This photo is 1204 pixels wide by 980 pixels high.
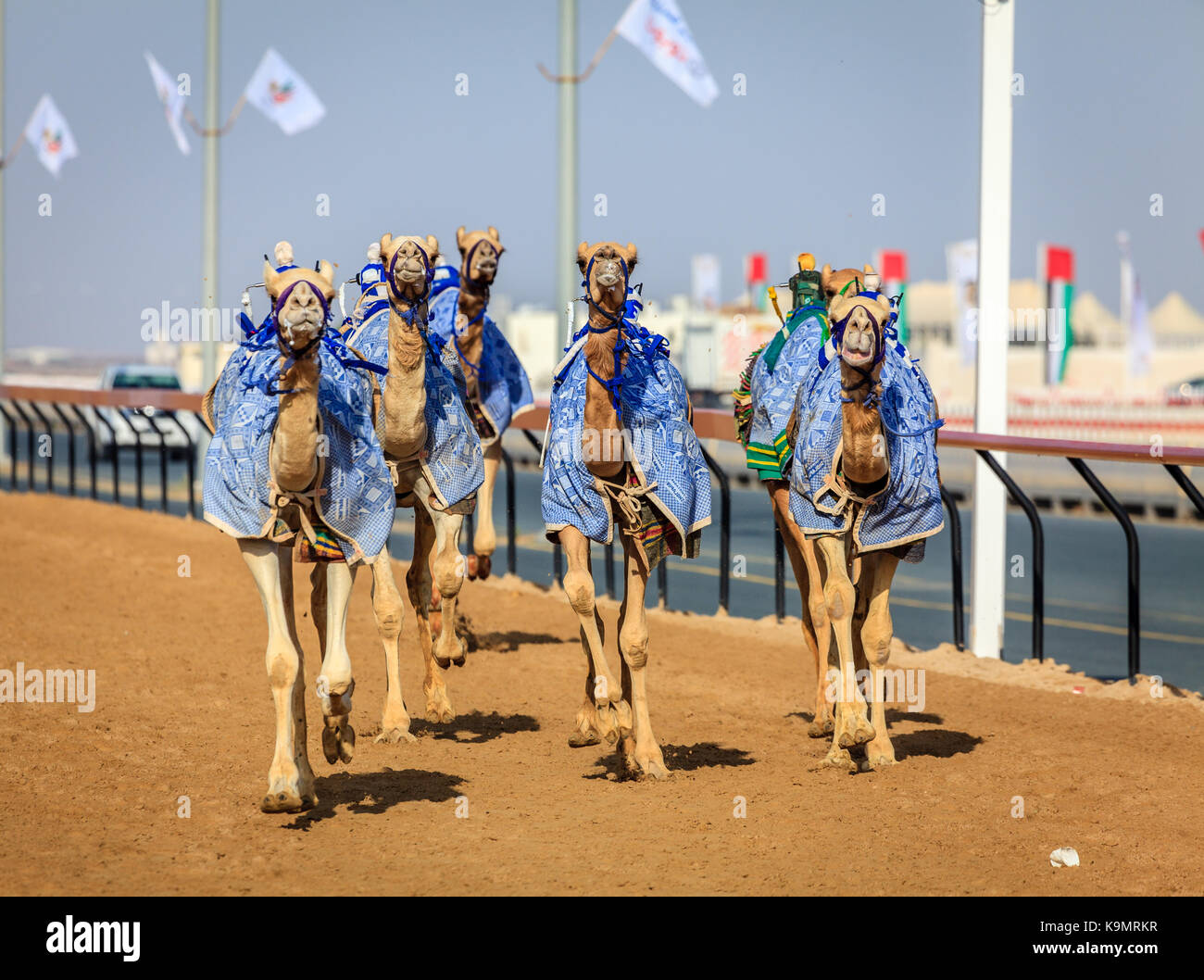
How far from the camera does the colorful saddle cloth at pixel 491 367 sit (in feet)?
32.5

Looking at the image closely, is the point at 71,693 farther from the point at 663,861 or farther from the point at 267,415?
the point at 663,861

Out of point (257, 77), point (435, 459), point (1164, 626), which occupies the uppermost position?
point (257, 77)

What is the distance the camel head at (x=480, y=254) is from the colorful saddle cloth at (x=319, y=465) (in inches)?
110

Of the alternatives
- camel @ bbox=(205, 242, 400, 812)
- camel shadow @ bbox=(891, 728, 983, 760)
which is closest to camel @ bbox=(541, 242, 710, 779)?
camel @ bbox=(205, 242, 400, 812)

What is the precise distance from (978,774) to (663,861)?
2.18 m

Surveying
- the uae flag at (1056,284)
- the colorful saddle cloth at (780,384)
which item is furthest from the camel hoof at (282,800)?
the uae flag at (1056,284)

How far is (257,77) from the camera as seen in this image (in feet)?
79.3

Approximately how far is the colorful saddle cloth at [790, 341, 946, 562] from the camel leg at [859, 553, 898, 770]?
192 millimetres

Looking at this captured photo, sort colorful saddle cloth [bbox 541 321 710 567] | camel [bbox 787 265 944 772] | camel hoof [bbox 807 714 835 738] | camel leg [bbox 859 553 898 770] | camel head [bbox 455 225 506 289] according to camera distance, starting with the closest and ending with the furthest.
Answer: camel [bbox 787 265 944 772] → colorful saddle cloth [bbox 541 321 710 567] → camel leg [bbox 859 553 898 770] → camel hoof [bbox 807 714 835 738] → camel head [bbox 455 225 506 289]

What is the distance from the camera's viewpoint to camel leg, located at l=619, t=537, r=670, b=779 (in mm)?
7520

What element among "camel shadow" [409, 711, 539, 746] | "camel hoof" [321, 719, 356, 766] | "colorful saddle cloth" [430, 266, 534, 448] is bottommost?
"camel shadow" [409, 711, 539, 746]

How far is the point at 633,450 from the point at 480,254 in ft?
8.29

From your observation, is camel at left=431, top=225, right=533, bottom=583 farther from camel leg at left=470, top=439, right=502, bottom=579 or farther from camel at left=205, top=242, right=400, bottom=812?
camel at left=205, top=242, right=400, bottom=812
